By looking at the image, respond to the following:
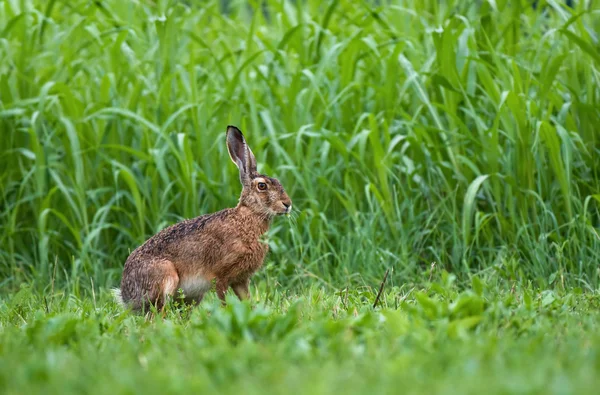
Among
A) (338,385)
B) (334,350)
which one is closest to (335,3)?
(334,350)

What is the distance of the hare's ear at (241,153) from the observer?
507cm

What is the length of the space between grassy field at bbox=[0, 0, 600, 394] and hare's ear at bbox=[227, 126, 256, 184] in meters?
0.46

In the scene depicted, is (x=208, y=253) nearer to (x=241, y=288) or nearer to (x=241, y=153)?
(x=241, y=288)

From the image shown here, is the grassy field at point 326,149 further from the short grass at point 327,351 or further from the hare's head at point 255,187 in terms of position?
the short grass at point 327,351

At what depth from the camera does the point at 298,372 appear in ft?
8.69

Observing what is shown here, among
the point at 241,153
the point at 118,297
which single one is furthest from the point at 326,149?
the point at 118,297

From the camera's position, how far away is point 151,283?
4.71 metres

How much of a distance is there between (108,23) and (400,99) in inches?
106

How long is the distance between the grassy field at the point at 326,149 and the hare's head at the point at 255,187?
41 cm

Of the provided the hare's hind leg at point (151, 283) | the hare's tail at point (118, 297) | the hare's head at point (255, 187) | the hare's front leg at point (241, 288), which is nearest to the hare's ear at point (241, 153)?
the hare's head at point (255, 187)

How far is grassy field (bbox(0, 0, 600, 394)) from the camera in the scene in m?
5.55

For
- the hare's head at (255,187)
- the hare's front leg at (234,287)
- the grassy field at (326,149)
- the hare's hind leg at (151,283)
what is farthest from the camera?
the grassy field at (326,149)

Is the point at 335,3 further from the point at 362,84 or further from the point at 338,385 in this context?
the point at 338,385

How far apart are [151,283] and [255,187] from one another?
32.0 inches
